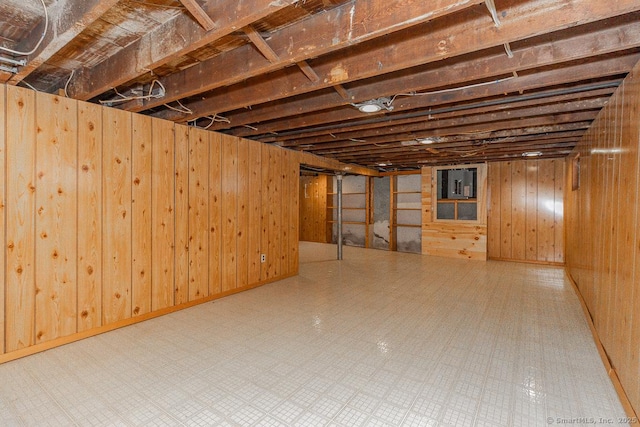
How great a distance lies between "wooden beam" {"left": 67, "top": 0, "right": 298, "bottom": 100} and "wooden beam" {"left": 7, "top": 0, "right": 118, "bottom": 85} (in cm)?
38

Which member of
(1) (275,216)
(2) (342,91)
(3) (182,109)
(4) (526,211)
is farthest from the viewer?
(4) (526,211)

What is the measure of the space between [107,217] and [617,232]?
12.7 feet

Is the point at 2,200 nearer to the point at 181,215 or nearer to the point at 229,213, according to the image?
the point at 181,215

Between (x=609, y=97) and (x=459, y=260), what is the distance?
13.9ft

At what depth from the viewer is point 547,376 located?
2.06 meters

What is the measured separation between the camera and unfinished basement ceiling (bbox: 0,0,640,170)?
1.49 metres

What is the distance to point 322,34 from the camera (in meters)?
1.67

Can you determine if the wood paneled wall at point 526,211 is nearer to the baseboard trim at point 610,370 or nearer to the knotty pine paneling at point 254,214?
the baseboard trim at point 610,370

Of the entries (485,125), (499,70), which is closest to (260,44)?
(499,70)

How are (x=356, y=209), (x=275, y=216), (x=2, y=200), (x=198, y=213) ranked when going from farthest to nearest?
(x=356, y=209), (x=275, y=216), (x=198, y=213), (x=2, y=200)

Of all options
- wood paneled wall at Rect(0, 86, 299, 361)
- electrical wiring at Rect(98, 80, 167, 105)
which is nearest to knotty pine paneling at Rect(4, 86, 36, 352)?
wood paneled wall at Rect(0, 86, 299, 361)

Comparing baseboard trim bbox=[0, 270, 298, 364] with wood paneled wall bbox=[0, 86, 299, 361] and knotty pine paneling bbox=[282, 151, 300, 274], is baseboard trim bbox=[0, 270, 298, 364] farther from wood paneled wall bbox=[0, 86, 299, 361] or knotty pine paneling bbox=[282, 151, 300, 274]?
knotty pine paneling bbox=[282, 151, 300, 274]

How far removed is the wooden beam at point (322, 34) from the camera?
139 cm

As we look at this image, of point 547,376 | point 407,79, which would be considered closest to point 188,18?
point 407,79
